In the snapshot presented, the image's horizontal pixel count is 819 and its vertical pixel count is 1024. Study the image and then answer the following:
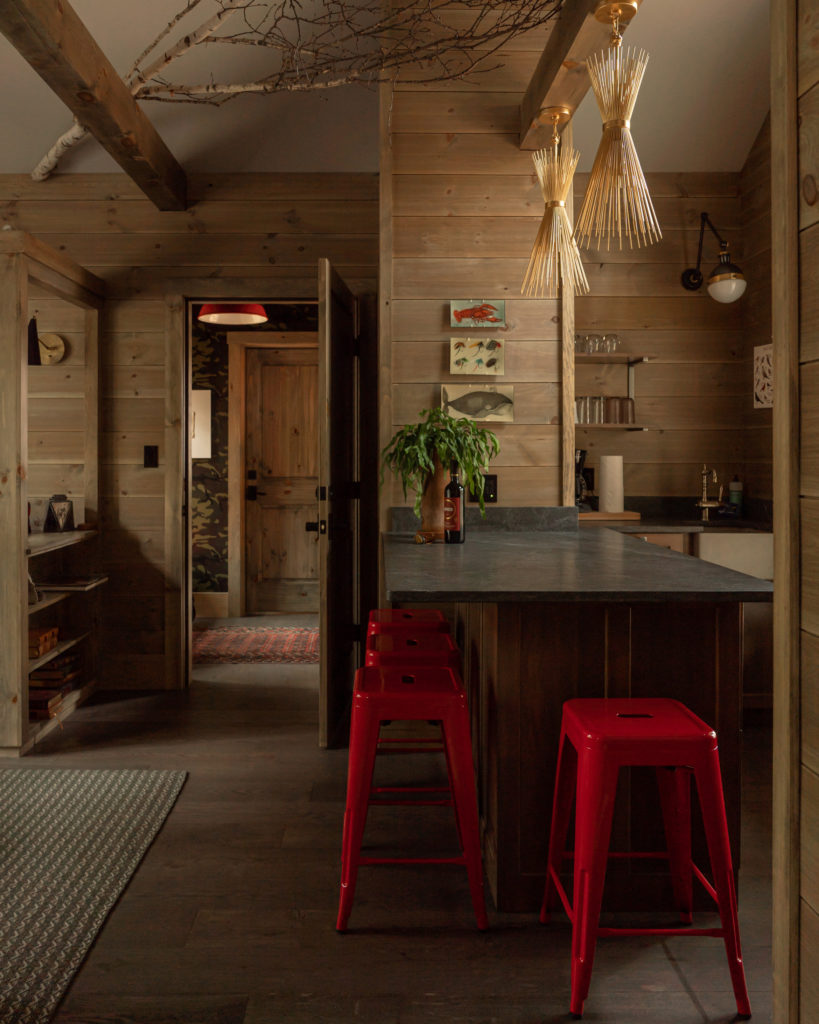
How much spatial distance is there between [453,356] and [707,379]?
1995mm

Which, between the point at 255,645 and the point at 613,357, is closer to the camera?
the point at 613,357

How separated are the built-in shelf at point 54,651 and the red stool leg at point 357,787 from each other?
2.08 m

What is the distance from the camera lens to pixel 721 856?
1.83 meters

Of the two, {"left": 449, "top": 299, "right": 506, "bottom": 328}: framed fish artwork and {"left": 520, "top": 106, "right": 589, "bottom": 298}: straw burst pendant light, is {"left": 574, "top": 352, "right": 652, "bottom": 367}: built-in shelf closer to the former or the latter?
{"left": 449, "top": 299, "right": 506, "bottom": 328}: framed fish artwork

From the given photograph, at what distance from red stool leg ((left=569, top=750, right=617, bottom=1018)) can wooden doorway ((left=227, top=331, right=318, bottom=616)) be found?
5.25 m

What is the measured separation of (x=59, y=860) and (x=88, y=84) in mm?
2451

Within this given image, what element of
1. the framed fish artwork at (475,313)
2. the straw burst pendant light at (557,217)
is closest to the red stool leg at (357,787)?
the straw burst pendant light at (557,217)

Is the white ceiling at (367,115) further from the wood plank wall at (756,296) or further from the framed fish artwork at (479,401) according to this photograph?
the framed fish artwork at (479,401)

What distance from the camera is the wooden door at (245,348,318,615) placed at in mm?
6957

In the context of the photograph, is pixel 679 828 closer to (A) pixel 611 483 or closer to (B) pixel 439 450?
(B) pixel 439 450

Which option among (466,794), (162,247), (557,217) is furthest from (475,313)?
(466,794)

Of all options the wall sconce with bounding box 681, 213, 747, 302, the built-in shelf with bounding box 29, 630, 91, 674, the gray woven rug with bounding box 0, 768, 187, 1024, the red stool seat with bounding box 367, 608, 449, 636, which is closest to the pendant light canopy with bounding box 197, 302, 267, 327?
the built-in shelf with bounding box 29, 630, 91, 674

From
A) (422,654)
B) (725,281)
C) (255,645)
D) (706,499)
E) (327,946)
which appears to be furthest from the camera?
(255,645)

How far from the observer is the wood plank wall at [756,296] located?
4.43 meters
